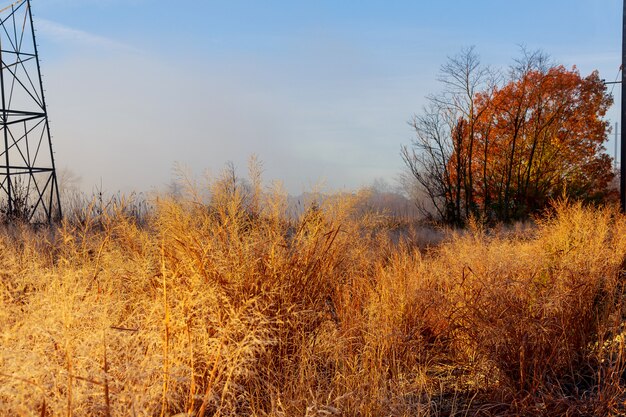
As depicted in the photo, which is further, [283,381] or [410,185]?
[410,185]

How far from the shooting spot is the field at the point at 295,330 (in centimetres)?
250


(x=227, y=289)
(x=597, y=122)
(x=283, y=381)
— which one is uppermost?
(x=597, y=122)

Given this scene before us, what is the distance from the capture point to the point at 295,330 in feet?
11.9

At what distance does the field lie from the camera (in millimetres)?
2504

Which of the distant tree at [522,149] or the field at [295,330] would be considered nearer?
the field at [295,330]

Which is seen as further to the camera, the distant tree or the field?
the distant tree

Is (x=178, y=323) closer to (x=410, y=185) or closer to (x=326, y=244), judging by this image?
(x=326, y=244)

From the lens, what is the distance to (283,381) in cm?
338

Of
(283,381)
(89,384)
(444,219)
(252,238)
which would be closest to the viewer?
(89,384)

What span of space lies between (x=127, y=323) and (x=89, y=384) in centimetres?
87

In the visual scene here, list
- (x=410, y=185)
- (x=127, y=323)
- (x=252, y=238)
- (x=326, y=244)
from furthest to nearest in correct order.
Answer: (x=410, y=185)
(x=326, y=244)
(x=252, y=238)
(x=127, y=323)

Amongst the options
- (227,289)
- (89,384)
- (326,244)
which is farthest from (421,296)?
(89,384)

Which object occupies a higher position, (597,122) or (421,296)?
(597,122)

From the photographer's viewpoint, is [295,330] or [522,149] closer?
[295,330]
